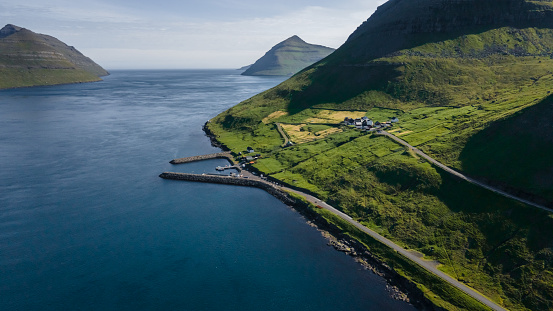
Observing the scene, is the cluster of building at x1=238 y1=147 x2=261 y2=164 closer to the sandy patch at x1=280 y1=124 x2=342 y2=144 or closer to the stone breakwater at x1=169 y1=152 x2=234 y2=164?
the stone breakwater at x1=169 y1=152 x2=234 y2=164

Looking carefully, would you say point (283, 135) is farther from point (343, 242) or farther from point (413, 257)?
point (413, 257)

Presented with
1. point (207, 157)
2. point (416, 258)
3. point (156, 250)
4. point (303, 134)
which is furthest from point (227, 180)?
point (416, 258)

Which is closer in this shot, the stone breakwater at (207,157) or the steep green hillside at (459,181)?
the steep green hillside at (459,181)

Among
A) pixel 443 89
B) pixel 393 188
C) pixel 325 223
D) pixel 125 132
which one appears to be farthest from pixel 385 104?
pixel 125 132

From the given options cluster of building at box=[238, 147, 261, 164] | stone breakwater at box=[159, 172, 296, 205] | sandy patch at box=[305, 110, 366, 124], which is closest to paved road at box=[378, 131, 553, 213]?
stone breakwater at box=[159, 172, 296, 205]

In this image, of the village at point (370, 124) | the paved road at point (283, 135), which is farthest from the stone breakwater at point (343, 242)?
the village at point (370, 124)

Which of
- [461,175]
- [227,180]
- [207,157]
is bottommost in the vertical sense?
[227,180]

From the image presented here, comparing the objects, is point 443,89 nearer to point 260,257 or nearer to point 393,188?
point 393,188

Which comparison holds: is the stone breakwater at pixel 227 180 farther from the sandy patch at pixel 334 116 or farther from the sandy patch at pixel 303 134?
the sandy patch at pixel 334 116
